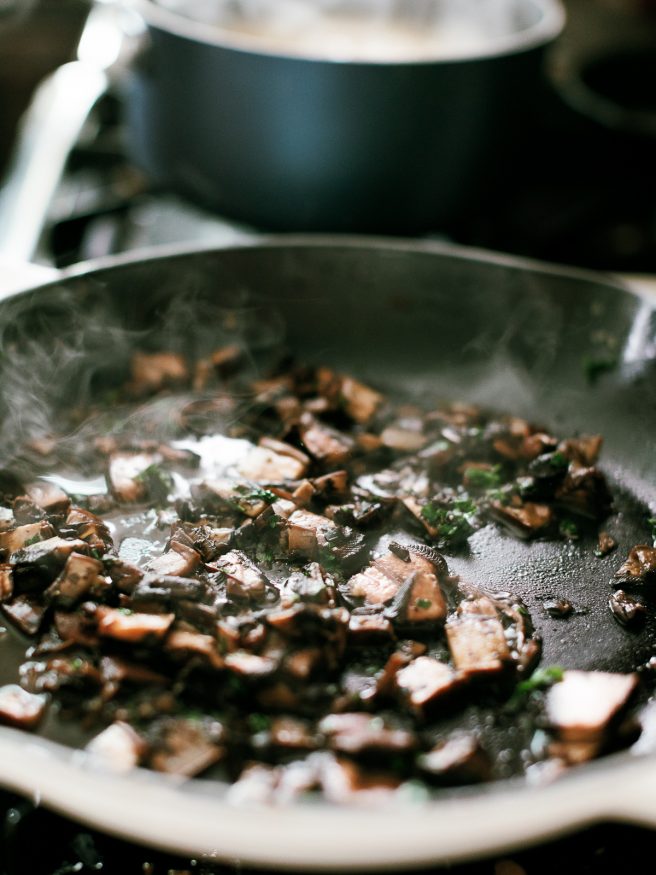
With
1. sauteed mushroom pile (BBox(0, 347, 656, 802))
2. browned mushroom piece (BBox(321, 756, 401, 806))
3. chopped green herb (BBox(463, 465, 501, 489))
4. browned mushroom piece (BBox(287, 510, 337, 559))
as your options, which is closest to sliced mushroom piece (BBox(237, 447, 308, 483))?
sauteed mushroom pile (BBox(0, 347, 656, 802))

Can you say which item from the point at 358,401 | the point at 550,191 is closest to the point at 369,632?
the point at 358,401

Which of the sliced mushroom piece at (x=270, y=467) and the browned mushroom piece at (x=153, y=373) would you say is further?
the browned mushroom piece at (x=153, y=373)

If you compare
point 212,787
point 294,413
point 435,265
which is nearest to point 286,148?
point 435,265

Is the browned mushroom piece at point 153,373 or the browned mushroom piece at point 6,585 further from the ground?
the browned mushroom piece at point 153,373

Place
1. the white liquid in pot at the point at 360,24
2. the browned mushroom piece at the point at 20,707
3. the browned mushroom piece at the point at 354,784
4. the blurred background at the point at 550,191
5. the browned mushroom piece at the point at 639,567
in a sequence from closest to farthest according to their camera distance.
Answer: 1. the browned mushroom piece at the point at 354,784
2. the browned mushroom piece at the point at 20,707
3. the browned mushroom piece at the point at 639,567
4. the blurred background at the point at 550,191
5. the white liquid in pot at the point at 360,24

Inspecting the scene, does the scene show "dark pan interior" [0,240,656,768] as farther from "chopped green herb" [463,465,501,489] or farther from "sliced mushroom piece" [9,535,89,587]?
"sliced mushroom piece" [9,535,89,587]

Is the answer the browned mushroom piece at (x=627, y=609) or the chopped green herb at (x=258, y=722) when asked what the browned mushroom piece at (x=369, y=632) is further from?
the browned mushroom piece at (x=627, y=609)

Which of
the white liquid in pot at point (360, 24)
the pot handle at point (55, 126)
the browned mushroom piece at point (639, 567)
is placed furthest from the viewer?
the white liquid in pot at point (360, 24)

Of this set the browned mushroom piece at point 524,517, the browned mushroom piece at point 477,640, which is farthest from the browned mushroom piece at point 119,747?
the browned mushroom piece at point 524,517
